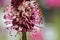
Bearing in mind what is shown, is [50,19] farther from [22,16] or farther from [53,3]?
[22,16]

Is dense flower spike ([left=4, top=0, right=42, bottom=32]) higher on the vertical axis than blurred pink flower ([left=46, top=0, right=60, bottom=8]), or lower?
lower

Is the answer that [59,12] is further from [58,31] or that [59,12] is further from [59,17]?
[58,31]

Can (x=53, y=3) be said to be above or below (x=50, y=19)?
above

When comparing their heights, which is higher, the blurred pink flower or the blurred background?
the blurred pink flower

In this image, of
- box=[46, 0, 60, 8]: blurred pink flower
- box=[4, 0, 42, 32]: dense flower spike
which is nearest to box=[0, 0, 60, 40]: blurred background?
box=[46, 0, 60, 8]: blurred pink flower

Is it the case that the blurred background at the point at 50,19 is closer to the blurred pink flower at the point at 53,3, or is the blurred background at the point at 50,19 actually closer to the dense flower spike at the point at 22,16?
the blurred pink flower at the point at 53,3

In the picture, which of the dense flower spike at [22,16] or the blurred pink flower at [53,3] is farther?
the blurred pink flower at [53,3]

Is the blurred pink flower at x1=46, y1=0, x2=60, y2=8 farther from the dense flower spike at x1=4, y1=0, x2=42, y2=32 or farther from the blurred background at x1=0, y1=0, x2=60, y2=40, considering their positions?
the dense flower spike at x1=4, y1=0, x2=42, y2=32

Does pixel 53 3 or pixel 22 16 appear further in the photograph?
pixel 53 3

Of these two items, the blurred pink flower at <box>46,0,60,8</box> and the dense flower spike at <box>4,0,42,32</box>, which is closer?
the dense flower spike at <box>4,0,42,32</box>

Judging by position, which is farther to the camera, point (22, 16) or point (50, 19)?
point (50, 19)

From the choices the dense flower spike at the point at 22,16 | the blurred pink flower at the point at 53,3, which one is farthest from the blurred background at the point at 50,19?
the dense flower spike at the point at 22,16

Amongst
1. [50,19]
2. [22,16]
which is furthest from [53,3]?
[22,16]
